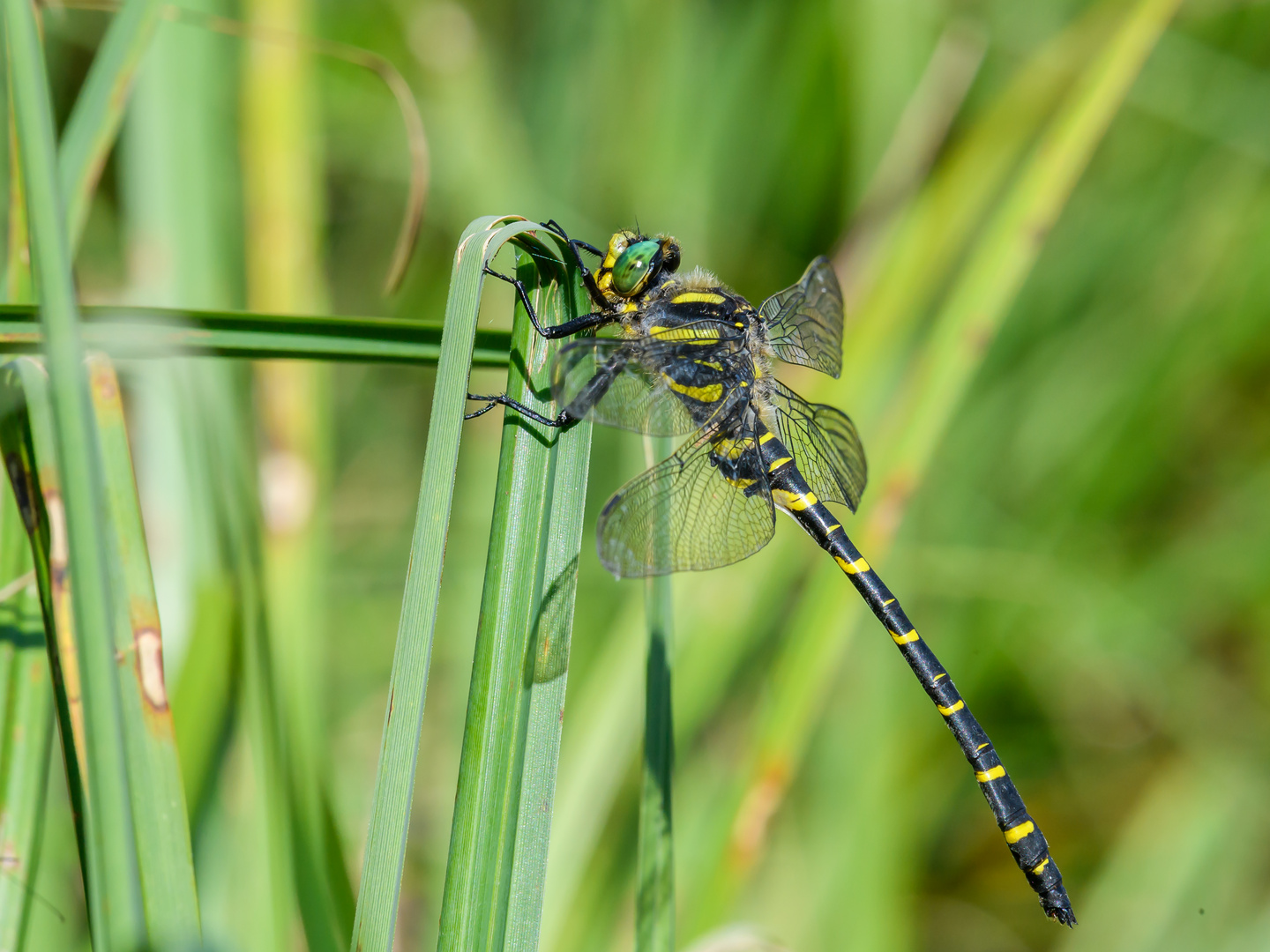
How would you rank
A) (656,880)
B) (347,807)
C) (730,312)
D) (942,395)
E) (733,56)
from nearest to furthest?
(656,880)
(942,395)
(730,312)
(347,807)
(733,56)

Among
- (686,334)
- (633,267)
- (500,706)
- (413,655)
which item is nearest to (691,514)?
(686,334)

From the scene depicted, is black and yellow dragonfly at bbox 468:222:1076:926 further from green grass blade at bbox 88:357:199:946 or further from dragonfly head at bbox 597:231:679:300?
green grass blade at bbox 88:357:199:946

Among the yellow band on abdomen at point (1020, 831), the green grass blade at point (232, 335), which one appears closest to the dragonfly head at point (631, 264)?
the green grass blade at point (232, 335)

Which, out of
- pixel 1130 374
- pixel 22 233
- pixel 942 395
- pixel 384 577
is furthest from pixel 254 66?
pixel 1130 374

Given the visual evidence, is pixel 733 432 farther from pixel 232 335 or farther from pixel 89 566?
pixel 89 566

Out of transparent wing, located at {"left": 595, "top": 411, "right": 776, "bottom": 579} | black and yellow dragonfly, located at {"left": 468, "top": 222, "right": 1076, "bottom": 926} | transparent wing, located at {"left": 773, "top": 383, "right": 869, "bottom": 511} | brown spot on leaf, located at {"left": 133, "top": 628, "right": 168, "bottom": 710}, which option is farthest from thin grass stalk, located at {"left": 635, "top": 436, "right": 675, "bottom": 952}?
transparent wing, located at {"left": 773, "top": 383, "right": 869, "bottom": 511}

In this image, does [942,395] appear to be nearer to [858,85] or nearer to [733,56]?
[858,85]
